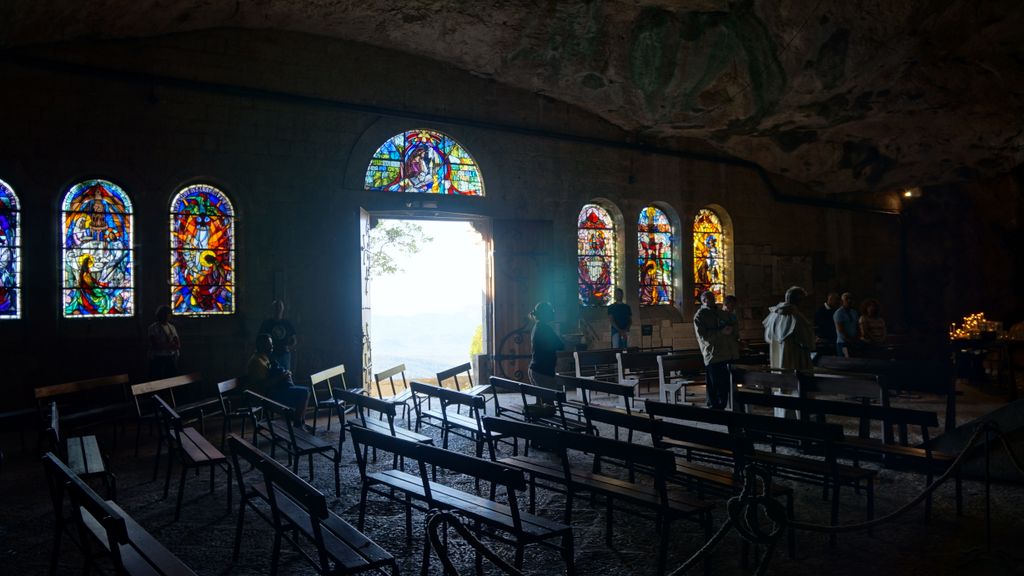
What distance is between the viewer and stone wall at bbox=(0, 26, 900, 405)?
837 centimetres

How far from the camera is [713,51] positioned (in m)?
10.4

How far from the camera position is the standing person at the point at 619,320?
38.0 feet

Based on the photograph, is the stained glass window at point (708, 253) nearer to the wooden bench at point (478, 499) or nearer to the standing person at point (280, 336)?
the standing person at point (280, 336)

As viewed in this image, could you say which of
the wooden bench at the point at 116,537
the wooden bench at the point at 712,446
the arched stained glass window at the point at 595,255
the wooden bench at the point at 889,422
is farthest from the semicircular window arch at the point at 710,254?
the wooden bench at the point at 116,537

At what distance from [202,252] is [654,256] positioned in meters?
7.82

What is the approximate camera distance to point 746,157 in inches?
535

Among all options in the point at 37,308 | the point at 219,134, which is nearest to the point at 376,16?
the point at 219,134

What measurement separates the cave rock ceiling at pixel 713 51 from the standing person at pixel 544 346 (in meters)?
4.58

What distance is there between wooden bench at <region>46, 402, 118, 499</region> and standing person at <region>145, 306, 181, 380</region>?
274 centimetres

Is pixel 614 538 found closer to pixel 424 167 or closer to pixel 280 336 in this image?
pixel 280 336

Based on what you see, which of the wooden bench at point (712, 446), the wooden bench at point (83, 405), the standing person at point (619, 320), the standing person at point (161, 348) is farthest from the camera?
the standing person at point (619, 320)

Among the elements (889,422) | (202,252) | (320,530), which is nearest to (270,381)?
(202,252)

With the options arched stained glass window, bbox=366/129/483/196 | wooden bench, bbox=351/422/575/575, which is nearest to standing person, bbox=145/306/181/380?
arched stained glass window, bbox=366/129/483/196

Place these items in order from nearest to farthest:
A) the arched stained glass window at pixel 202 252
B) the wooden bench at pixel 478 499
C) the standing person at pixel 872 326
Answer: the wooden bench at pixel 478 499
the arched stained glass window at pixel 202 252
the standing person at pixel 872 326
